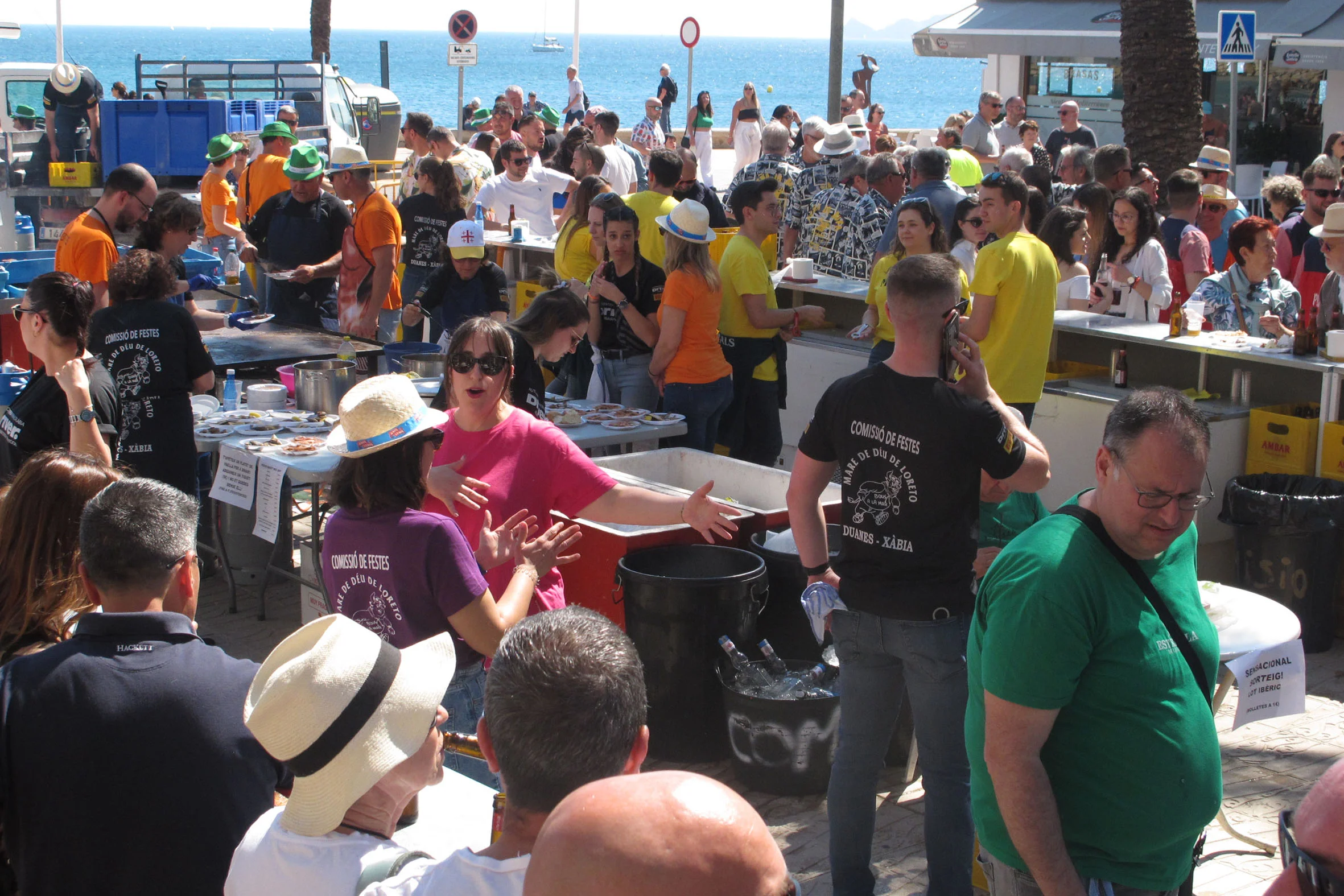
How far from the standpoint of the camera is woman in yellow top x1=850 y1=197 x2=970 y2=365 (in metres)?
7.03

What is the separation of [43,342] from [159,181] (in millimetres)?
14677

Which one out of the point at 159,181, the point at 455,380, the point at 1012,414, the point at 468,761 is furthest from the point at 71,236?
the point at 159,181

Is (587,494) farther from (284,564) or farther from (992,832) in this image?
(284,564)

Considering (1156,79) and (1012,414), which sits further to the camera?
(1156,79)

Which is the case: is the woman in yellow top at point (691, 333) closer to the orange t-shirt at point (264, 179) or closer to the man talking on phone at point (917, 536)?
the man talking on phone at point (917, 536)

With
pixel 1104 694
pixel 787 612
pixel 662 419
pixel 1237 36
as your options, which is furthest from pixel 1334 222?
pixel 1237 36

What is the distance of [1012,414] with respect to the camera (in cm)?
411

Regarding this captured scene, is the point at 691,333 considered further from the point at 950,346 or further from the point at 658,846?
the point at 658,846

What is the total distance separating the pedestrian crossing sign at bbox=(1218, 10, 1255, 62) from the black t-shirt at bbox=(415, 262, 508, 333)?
7400 mm

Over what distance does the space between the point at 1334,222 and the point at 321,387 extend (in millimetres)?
5502

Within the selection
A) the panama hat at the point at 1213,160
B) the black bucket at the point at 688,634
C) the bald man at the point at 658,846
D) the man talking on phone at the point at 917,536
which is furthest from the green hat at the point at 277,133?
the bald man at the point at 658,846

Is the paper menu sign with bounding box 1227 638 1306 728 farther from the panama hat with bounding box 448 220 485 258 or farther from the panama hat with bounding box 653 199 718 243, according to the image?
the panama hat with bounding box 448 220 485 258

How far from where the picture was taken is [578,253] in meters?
8.56

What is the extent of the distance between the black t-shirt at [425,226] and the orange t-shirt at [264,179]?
2563 mm
